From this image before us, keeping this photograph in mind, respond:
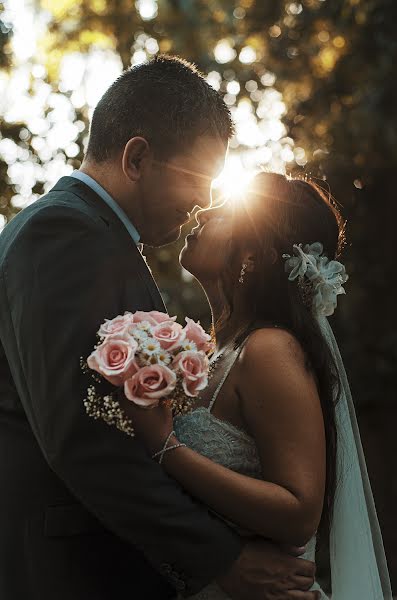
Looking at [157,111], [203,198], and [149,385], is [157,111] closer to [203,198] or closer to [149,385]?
[203,198]

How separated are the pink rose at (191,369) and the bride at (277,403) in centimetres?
21

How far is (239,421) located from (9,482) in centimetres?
104

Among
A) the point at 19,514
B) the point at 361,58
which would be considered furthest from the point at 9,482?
the point at 361,58

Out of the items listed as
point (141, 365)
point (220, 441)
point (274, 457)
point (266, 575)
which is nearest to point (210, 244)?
point (220, 441)

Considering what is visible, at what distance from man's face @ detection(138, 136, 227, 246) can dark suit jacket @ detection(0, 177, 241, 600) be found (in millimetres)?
342

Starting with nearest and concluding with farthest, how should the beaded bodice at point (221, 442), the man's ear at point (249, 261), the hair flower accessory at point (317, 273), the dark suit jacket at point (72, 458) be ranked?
the dark suit jacket at point (72, 458) < the beaded bodice at point (221, 442) < the hair flower accessory at point (317, 273) < the man's ear at point (249, 261)

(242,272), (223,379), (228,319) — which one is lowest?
(223,379)

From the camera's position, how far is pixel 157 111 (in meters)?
3.26

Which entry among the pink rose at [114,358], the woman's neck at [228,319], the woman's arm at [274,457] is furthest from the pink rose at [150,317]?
the woman's neck at [228,319]

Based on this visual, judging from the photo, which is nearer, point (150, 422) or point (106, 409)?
point (106, 409)

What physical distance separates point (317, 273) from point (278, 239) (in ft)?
0.83

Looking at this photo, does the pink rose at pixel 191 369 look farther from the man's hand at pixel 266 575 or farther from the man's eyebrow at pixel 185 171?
the man's eyebrow at pixel 185 171

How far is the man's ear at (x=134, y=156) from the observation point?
10.5ft

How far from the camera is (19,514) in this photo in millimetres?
2828
